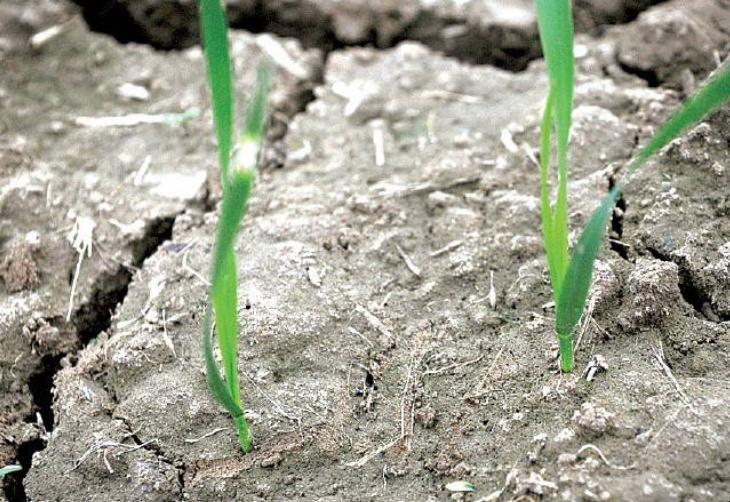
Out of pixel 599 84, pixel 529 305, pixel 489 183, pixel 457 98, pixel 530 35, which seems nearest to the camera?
pixel 529 305

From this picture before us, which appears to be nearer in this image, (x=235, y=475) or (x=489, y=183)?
(x=235, y=475)

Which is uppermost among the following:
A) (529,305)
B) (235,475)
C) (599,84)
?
(599,84)

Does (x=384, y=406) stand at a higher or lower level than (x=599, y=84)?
lower

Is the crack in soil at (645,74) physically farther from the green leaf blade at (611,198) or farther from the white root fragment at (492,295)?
the green leaf blade at (611,198)

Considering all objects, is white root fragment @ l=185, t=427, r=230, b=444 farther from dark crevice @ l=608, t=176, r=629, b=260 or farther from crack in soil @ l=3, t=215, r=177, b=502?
dark crevice @ l=608, t=176, r=629, b=260

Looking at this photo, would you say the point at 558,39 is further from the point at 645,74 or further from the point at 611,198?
the point at 645,74

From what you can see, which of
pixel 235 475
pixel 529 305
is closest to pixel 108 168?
pixel 235 475

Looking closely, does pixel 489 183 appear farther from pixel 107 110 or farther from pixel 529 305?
pixel 107 110

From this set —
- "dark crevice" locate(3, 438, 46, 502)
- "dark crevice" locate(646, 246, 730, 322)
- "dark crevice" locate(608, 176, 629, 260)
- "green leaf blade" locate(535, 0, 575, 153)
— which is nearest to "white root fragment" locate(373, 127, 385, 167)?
"dark crevice" locate(608, 176, 629, 260)
